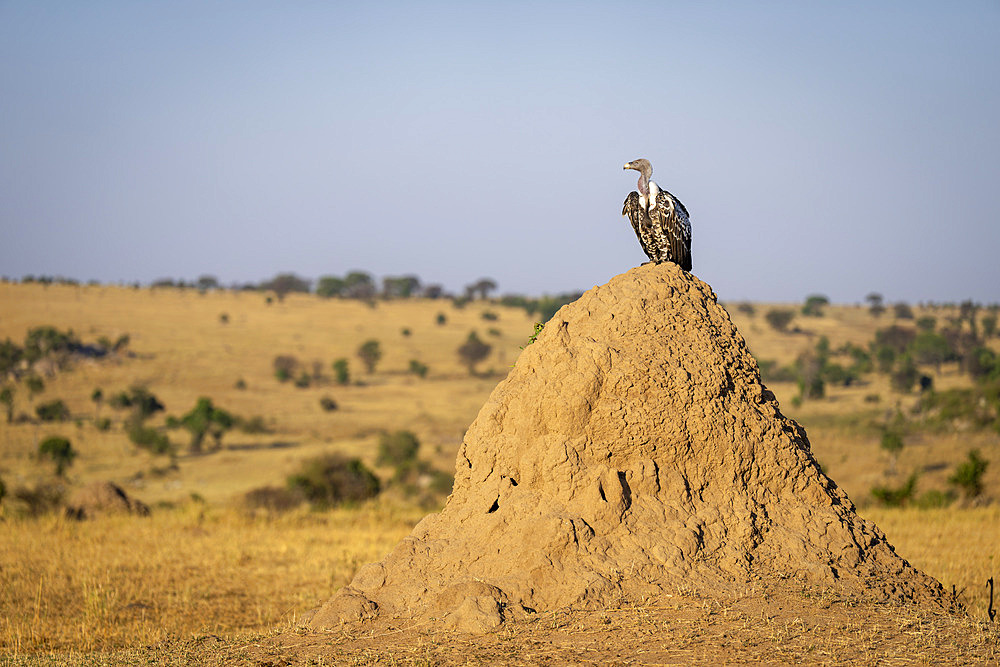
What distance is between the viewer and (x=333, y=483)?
1652 cm

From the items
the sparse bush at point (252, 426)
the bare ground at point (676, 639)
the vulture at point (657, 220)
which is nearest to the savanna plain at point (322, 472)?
the bare ground at point (676, 639)

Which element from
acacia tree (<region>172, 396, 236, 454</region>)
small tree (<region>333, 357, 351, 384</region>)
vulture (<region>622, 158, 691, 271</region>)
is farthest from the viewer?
small tree (<region>333, 357, 351, 384</region>)

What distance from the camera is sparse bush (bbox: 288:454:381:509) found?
1561cm

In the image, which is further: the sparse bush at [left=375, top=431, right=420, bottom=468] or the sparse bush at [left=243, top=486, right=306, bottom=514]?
the sparse bush at [left=375, top=431, right=420, bottom=468]

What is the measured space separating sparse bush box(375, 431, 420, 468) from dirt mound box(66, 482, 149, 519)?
11.1m

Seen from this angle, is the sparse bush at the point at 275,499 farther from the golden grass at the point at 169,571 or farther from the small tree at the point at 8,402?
the small tree at the point at 8,402

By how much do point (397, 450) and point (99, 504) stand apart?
12.2 metres

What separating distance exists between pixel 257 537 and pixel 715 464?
7229 millimetres

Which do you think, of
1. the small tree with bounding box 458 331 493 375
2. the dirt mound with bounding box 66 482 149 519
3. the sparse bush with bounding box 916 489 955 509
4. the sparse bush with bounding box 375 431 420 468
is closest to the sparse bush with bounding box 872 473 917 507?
the sparse bush with bounding box 916 489 955 509

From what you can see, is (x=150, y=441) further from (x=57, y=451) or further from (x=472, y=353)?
(x=472, y=353)

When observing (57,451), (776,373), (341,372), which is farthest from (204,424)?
(776,373)

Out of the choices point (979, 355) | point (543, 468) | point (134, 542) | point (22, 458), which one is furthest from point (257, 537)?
point (979, 355)

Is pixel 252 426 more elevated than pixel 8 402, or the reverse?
pixel 8 402

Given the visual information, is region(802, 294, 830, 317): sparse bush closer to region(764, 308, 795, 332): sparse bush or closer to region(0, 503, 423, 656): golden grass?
region(764, 308, 795, 332): sparse bush
